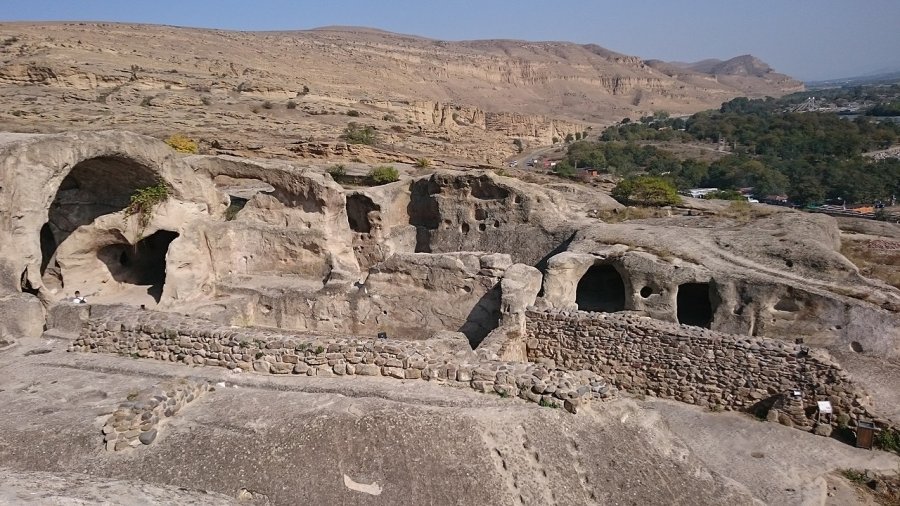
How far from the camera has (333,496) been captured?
18.4 feet

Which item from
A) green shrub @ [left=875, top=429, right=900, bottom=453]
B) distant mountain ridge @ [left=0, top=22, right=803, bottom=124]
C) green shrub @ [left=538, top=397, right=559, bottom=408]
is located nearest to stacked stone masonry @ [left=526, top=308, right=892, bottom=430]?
green shrub @ [left=875, top=429, right=900, bottom=453]

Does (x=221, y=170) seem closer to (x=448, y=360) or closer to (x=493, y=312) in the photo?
(x=493, y=312)

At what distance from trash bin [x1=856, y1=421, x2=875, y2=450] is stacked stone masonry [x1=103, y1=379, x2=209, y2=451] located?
9.21m

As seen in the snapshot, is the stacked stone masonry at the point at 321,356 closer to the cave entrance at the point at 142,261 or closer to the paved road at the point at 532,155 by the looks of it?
the cave entrance at the point at 142,261

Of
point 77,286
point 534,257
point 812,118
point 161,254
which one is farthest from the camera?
point 812,118

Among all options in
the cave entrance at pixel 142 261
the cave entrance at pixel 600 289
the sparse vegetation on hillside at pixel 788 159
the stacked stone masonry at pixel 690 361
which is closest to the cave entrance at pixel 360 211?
the cave entrance at pixel 142 261

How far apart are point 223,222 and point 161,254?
2323 millimetres

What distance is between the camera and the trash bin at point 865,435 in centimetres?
873

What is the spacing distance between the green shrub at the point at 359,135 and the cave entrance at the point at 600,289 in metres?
23.5

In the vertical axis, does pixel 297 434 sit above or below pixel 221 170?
below

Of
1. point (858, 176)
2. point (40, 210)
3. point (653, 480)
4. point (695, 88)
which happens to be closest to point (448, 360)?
point (653, 480)

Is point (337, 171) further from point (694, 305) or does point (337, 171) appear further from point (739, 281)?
point (739, 281)

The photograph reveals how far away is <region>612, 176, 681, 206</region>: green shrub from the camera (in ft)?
82.9

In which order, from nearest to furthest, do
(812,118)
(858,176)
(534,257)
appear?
1. (534,257)
2. (858,176)
3. (812,118)
